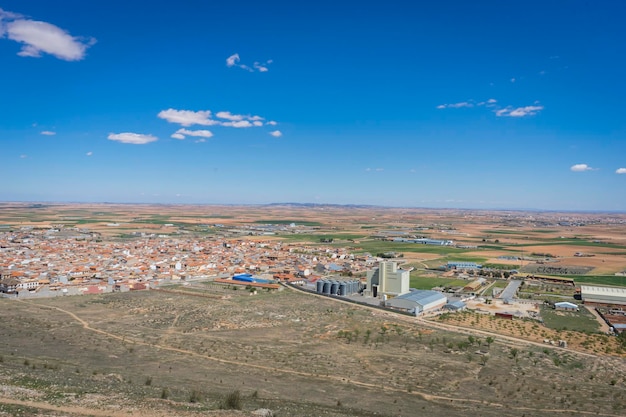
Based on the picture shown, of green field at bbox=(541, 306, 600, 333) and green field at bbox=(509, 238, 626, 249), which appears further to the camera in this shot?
green field at bbox=(509, 238, 626, 249)

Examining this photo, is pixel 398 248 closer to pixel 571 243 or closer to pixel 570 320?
pixel 571 243

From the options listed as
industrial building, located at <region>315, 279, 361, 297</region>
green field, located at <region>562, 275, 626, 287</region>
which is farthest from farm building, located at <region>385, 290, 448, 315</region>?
green field, located at <region>562, 275, 626, 287</region>

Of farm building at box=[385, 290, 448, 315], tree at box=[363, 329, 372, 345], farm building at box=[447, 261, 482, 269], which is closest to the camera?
tree at box=[363, 329, 372, 345]

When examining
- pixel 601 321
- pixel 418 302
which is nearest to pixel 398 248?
pixel 418 302

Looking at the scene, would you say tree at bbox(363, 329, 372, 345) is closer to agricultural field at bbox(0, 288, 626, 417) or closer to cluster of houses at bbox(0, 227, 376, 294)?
agricultural field at bbox(0, 288, 626, 417)

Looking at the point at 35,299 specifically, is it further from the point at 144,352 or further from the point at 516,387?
the point at 516,387

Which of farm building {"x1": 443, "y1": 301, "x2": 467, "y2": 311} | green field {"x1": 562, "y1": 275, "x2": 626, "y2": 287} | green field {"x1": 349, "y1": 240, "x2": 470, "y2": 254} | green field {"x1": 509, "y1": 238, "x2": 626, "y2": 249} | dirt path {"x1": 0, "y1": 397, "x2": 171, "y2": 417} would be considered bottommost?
green field {"x1": 562, "y1": 275, "x2": 626, "y2": 287}
